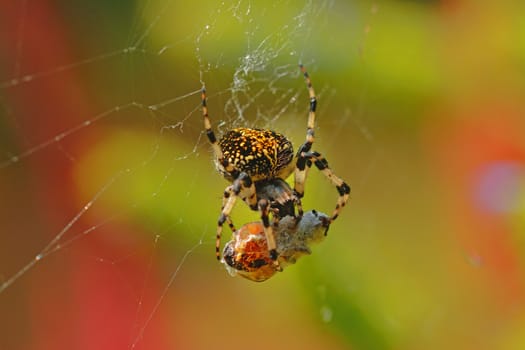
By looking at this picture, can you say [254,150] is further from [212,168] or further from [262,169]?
[212,168]

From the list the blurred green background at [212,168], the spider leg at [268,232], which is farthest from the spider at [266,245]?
the blurred green background at [212,168]

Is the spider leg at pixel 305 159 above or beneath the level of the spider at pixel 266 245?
above

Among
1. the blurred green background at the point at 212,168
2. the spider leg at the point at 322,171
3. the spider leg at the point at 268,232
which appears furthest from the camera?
the blurred green background at the point at 212,168

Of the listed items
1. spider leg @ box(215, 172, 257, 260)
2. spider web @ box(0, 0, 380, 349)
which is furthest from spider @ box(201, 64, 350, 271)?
spider web @ box(0, 0, 380, 349)

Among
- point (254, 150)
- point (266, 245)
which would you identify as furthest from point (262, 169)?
point (266, 245)

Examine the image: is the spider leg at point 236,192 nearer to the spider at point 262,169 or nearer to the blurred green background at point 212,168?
the spider at point 262,169

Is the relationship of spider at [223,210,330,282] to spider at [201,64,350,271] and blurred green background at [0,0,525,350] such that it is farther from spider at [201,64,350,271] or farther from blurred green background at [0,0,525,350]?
blurred green background at [0,0,525,350]

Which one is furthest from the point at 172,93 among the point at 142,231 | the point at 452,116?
the point at 452,116
